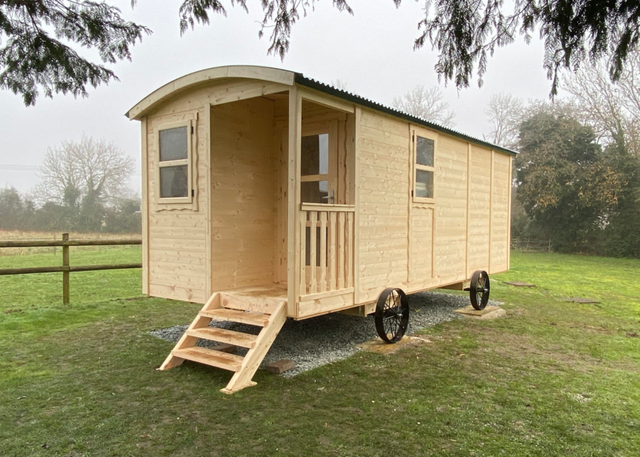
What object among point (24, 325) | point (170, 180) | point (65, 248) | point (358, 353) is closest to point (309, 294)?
point (358, 353)

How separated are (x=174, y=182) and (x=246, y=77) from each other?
1501 millimetres

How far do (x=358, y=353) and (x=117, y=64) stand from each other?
12.7 ft

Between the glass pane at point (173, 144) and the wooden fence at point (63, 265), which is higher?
the glass pane at point (173, 144)

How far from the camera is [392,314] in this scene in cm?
539

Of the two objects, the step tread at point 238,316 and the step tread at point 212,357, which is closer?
the step tread at point 212,357

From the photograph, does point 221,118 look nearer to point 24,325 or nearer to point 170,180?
point 170,180

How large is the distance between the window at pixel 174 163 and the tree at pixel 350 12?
863 millimetres

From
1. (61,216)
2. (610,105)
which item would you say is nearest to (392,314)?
(610,105)

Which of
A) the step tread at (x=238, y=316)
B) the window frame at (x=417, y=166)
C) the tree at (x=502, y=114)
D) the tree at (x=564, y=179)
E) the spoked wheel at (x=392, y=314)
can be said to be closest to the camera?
the step tread at (x=238, y=316)

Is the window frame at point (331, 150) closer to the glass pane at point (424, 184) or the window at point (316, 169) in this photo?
the window at point (316, 169)

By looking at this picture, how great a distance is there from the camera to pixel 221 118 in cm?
536

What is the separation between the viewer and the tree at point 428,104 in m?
29.4

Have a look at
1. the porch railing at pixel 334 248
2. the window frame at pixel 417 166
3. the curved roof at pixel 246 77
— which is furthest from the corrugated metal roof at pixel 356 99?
the porch railing at pixel 334 248

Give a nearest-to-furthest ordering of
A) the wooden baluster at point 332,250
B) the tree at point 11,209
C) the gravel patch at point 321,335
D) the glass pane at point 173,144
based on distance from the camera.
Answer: the wooden baluster at point 332,250 → the gravel patch at point 321,335 → the glass pane at point 173,144 → the tree at point 11,209
